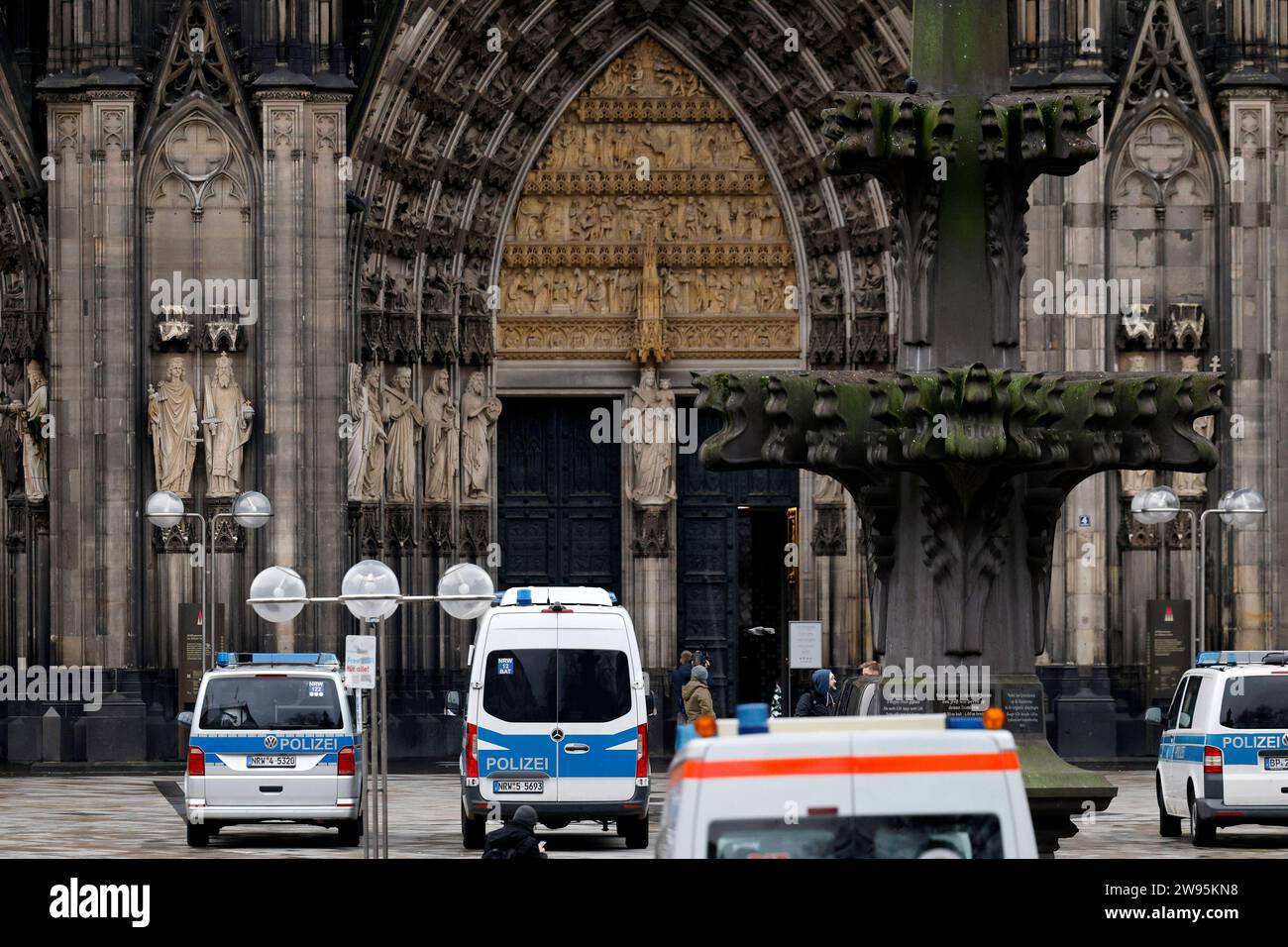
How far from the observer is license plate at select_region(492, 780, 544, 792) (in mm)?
22766

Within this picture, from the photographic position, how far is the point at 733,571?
3738 cm

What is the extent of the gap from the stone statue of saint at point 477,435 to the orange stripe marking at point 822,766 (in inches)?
1083

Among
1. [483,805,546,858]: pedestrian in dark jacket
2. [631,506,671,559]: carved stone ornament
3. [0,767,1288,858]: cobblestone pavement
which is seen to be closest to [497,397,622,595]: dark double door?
[631,506,671,559]: carved stone ornament

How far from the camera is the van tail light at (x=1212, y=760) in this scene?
22.5 m

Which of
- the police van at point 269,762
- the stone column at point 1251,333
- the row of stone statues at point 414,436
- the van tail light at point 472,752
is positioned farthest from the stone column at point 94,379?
the stone column at point 1251,333

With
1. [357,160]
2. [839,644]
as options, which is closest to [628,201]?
[357,160]

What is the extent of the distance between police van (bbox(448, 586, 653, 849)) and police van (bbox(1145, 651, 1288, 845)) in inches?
185

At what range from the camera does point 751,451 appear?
1606 centimetres

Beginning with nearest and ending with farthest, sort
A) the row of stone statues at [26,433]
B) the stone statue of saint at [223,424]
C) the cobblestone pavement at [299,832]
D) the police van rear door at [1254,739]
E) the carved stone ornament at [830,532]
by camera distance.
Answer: the cobblestone pavement at [299,832], the police van rear door at [1254,739], the stone statue of saint at [223,424], the row of stone statues at [26,433], the carved stone ornament at [830,532]

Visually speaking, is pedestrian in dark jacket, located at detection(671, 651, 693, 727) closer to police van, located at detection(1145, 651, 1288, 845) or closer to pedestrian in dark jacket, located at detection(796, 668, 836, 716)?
pedestrian in dark jacket, located at detection(796, 668, 836, 716)

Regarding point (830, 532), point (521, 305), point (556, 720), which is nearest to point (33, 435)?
point (521, 305)

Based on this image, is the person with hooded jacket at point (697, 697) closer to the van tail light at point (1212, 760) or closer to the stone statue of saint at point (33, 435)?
the van tail light at point (1212, 760)

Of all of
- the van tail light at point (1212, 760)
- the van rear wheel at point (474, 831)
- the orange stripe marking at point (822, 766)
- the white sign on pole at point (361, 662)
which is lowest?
the van rear wheel at point (474, 831)
